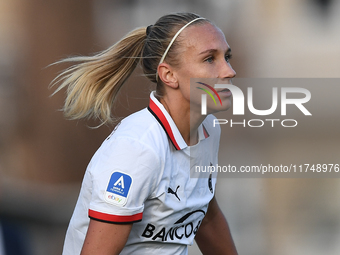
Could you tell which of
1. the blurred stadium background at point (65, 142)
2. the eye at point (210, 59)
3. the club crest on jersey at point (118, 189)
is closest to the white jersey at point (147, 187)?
the club crest on jersey at point (118, 189)

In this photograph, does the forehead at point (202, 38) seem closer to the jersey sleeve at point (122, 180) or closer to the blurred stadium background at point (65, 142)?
the jersey sleeve at point (122, 180)

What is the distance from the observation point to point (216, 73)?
1.30 m

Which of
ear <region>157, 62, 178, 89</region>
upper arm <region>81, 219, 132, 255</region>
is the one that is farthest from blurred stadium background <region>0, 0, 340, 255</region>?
upper arm <region>81, 219, 132, 255</region>

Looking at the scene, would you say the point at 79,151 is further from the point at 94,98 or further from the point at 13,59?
the point at 94,98

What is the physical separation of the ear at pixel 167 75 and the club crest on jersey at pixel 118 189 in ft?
1.31

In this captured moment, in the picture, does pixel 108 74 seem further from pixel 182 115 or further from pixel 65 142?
pixel 65 142

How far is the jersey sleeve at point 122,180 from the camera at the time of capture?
105 centimetres

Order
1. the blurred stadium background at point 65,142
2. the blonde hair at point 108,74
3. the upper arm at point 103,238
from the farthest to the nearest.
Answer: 1. the blurred stadium background at point 65,142
2. the blonde hair at point 108,74
3. the upper arm at point 103,238

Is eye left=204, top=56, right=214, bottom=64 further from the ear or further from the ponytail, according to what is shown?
the ponytail

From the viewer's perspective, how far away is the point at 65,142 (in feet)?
11.3

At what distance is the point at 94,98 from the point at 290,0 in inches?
119

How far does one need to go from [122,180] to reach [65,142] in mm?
2491

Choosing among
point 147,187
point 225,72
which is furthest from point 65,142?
point 147,187

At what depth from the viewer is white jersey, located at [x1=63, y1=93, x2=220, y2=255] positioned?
1058mm
